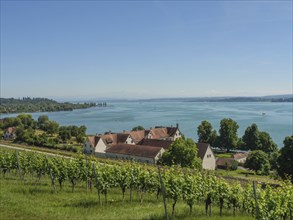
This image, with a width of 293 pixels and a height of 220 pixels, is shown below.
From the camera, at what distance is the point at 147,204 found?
16188mm

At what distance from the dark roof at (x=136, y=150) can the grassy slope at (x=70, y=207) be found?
32.9 metres

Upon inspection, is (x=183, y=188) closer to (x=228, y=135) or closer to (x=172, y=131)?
(x=172, y=131)

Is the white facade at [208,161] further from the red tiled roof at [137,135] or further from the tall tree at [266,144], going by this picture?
the tall tree at [266,144]

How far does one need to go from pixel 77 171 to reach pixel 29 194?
341 cm

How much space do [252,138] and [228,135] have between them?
6034 millimetres

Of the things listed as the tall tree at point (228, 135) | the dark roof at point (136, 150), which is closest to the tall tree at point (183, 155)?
the dark roof at point (136, 150)

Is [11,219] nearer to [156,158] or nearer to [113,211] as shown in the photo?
[113,211]

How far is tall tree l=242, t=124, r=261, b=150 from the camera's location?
7606cm

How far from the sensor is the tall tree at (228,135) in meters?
78.8

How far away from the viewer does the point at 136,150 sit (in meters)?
53.5

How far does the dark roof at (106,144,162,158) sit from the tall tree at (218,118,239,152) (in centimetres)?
3280

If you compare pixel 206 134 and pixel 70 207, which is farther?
pixel 206 134

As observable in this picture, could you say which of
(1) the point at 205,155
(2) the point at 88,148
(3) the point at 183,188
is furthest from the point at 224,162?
(3) the point at 183,188

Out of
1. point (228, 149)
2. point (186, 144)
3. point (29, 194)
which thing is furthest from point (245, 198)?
point (228, 149)
